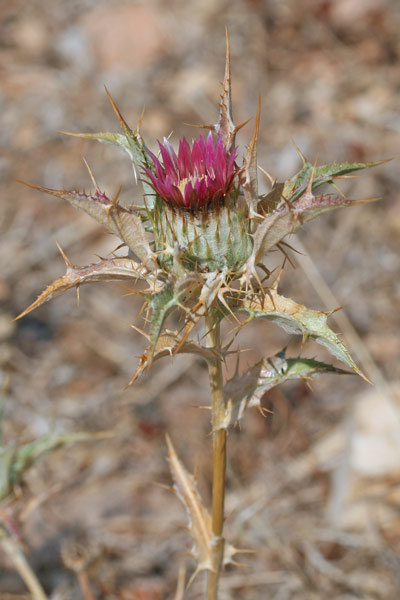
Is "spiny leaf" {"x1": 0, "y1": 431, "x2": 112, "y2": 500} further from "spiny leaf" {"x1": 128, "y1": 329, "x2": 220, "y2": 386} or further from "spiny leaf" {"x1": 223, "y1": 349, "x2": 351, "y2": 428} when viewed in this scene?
"spiny leaf" {"x1": 128, "y1": 329, "x2": 220, "y2": 386}

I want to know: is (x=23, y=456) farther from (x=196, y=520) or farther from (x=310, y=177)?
(x=310, y=177)

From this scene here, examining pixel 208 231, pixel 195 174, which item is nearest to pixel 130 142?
pixel 195 174

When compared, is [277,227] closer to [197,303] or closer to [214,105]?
[197,303]

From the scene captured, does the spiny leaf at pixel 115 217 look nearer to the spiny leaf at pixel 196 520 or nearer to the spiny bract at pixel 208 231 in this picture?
the spiny bract at pixel 208 231

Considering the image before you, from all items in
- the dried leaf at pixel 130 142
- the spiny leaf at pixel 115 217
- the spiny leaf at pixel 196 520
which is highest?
the dried leaf at pixel 130 142

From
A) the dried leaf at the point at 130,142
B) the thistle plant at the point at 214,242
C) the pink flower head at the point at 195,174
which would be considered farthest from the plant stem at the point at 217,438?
the dried leaf at the point at 130,142
